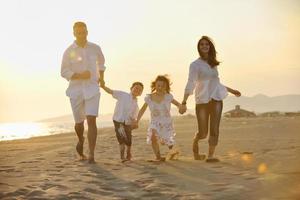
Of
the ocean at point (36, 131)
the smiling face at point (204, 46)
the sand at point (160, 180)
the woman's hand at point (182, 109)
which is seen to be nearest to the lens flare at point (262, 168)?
the sand at point (160, 180)

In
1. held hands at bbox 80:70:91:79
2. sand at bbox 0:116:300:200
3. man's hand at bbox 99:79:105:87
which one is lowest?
sand at bbox 0:116:300:200

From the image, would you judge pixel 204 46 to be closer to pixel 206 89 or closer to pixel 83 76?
pixel 206 89

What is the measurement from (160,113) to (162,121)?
0.15 metres

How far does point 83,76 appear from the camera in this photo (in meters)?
7.62

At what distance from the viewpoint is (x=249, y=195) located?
14.0ft

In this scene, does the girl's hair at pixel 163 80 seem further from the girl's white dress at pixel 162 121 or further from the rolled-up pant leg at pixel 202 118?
the rolled-up pant leg at pixel 202 118

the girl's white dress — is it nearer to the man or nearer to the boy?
the boy

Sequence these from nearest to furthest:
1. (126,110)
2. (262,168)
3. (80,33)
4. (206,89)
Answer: (262,168) < (206,89) < (80,33) < (126,110)

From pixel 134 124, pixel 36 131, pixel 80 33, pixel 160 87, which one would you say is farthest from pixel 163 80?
pixel 36 131

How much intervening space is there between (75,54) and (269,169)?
388 cm

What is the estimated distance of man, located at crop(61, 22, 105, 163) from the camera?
7.65 m

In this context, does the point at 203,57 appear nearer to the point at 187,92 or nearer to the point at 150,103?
the point at 187,92

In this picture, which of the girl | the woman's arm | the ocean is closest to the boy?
the girl

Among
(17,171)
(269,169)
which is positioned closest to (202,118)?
(269,169)
